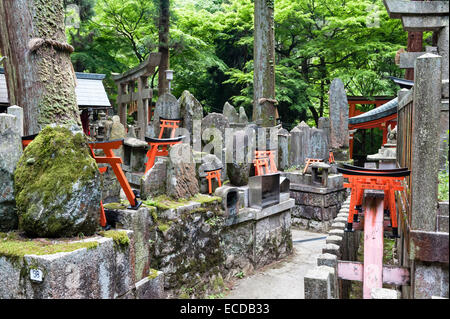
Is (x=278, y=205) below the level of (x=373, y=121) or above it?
below

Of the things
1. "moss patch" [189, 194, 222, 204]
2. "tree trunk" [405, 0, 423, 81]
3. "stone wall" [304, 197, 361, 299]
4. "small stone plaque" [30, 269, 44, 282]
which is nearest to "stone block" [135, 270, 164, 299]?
"small stone plaque" [30, 269, 44, 282]

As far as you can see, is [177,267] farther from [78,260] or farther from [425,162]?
[425,162]

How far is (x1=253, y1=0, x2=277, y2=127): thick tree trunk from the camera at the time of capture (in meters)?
10.7

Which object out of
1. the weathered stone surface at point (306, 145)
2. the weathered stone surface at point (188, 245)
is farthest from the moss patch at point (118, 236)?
the weathered stone surface at point (306, 145)

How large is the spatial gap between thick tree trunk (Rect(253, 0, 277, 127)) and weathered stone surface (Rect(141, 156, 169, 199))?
20.6 ft

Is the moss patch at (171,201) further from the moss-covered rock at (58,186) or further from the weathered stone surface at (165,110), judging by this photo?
the weathered stone surface at (165,110)

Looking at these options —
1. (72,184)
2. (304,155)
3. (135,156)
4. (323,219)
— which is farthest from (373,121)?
(72,184)

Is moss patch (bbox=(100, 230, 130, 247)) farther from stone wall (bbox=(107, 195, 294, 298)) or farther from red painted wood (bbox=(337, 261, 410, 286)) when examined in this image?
red painted wood (bbox=(337, 261, 410, 286))

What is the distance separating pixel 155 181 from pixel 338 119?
857 cm

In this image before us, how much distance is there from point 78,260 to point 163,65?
12.9 meters

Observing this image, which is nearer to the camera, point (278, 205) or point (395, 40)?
point (278, 205)

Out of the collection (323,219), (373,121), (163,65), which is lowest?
(323,219)

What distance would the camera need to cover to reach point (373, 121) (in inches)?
465

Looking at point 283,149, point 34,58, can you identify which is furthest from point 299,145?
point 34,58
